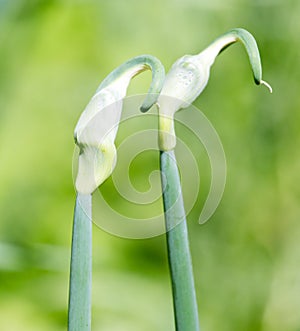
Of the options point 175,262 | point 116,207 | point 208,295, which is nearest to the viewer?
point 175,262

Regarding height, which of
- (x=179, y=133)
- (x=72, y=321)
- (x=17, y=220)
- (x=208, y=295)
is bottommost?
(x=72, y=321)

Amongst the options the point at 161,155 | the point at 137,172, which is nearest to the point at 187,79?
the point at 161,155

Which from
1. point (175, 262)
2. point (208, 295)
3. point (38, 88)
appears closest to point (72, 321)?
point (175, 262)

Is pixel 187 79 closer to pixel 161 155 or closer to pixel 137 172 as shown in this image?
pixel 161 155

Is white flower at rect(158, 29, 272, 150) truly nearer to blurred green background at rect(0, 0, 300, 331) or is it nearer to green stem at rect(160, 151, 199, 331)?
green stem at rect(160, 151, 199, 331)

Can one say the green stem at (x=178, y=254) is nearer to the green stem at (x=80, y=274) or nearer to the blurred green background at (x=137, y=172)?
the green stem at (x=80, y=274)

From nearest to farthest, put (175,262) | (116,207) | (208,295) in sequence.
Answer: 1. (175,262)
2. (208,295)
3. (116,207)

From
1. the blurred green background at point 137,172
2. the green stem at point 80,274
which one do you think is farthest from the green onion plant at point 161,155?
the blurred green background at point 137,172

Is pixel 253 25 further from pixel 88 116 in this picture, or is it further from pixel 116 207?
pixel 88 116
